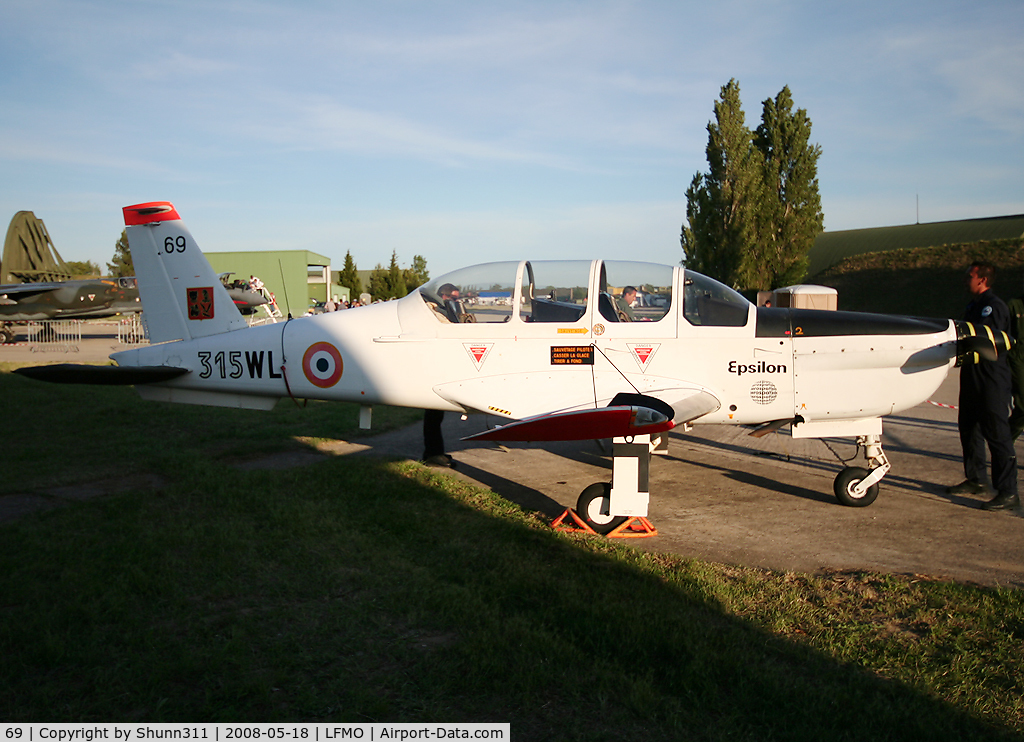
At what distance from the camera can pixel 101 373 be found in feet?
19.4

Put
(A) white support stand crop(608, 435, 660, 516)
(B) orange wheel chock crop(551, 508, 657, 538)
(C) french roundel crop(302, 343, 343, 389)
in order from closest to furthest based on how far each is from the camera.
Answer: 1. (A) white support stand crop(608, 435, 660, 516)
2. (B) orange wheel chock crop(551, 508, 657, 538)
3. (C) french roundel crop(302, 343, 343, 389)

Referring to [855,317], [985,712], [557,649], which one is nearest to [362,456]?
[557,649]

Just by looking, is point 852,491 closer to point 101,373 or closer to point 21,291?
point 101,373

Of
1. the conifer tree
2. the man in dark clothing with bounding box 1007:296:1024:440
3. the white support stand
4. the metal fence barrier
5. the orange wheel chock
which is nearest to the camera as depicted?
the white support stand

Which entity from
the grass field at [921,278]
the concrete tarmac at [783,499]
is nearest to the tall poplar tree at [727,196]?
Answer: the grass field at [921,278]

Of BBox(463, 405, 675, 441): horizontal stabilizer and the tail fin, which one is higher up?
the tail fin

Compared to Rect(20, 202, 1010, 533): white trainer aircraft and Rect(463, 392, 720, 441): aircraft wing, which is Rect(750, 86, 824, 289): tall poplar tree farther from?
Rect(463, 392, 720, 441): aircraft wing

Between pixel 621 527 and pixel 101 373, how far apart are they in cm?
483

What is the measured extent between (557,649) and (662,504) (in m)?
3.06

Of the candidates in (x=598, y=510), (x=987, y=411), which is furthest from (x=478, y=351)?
(x=987, y=411)

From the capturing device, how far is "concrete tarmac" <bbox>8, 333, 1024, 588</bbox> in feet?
15.4

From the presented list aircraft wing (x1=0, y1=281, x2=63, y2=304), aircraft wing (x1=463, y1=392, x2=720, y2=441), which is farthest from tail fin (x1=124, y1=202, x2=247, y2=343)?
aircraft wing (x1=0, y1=281, x2=63, y2=304)

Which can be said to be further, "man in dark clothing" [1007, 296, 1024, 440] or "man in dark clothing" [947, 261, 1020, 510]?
"man in dark clothing" [1007, 296, 1024, 440]

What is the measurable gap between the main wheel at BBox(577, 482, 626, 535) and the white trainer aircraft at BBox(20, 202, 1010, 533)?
0.01 meters
